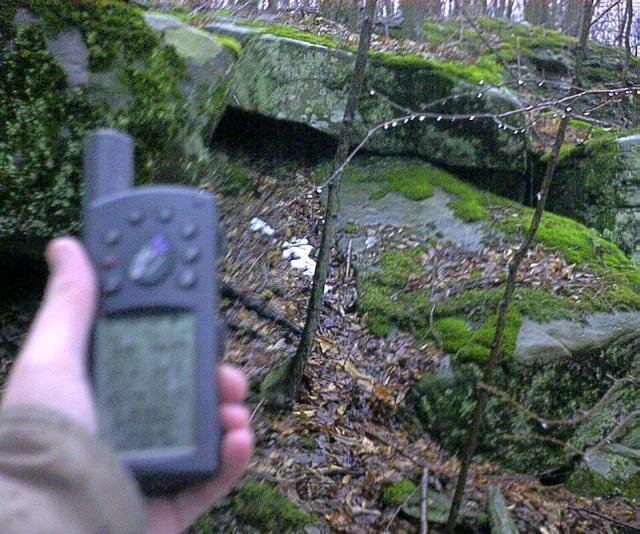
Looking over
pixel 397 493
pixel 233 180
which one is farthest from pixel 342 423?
pixel 233 180

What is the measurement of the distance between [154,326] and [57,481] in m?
0.42

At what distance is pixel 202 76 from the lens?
4480 mm

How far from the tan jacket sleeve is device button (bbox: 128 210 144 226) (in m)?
0.49

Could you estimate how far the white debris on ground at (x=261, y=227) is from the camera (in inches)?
241

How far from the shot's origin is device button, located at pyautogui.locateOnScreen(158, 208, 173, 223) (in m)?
1.56

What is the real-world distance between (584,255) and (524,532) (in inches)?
122

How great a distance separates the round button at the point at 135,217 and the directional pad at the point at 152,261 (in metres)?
0.05

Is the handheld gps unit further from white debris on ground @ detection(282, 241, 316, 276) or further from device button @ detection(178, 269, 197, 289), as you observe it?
white debris on ground @ detection(282, 241, 316, 276)

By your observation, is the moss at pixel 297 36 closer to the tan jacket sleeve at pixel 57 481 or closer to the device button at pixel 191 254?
the device button at pixel 191 254

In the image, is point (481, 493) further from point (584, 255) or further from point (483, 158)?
point (483, 158)

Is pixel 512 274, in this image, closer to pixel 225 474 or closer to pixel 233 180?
pixel 225 474

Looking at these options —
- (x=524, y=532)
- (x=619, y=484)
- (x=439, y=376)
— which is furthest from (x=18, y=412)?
(x=619, y=484)

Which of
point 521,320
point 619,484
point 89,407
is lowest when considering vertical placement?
point 619,484

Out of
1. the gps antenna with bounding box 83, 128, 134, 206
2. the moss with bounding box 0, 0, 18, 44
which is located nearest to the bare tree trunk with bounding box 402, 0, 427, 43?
the moss with bounding box 0, 0, 18, 44
